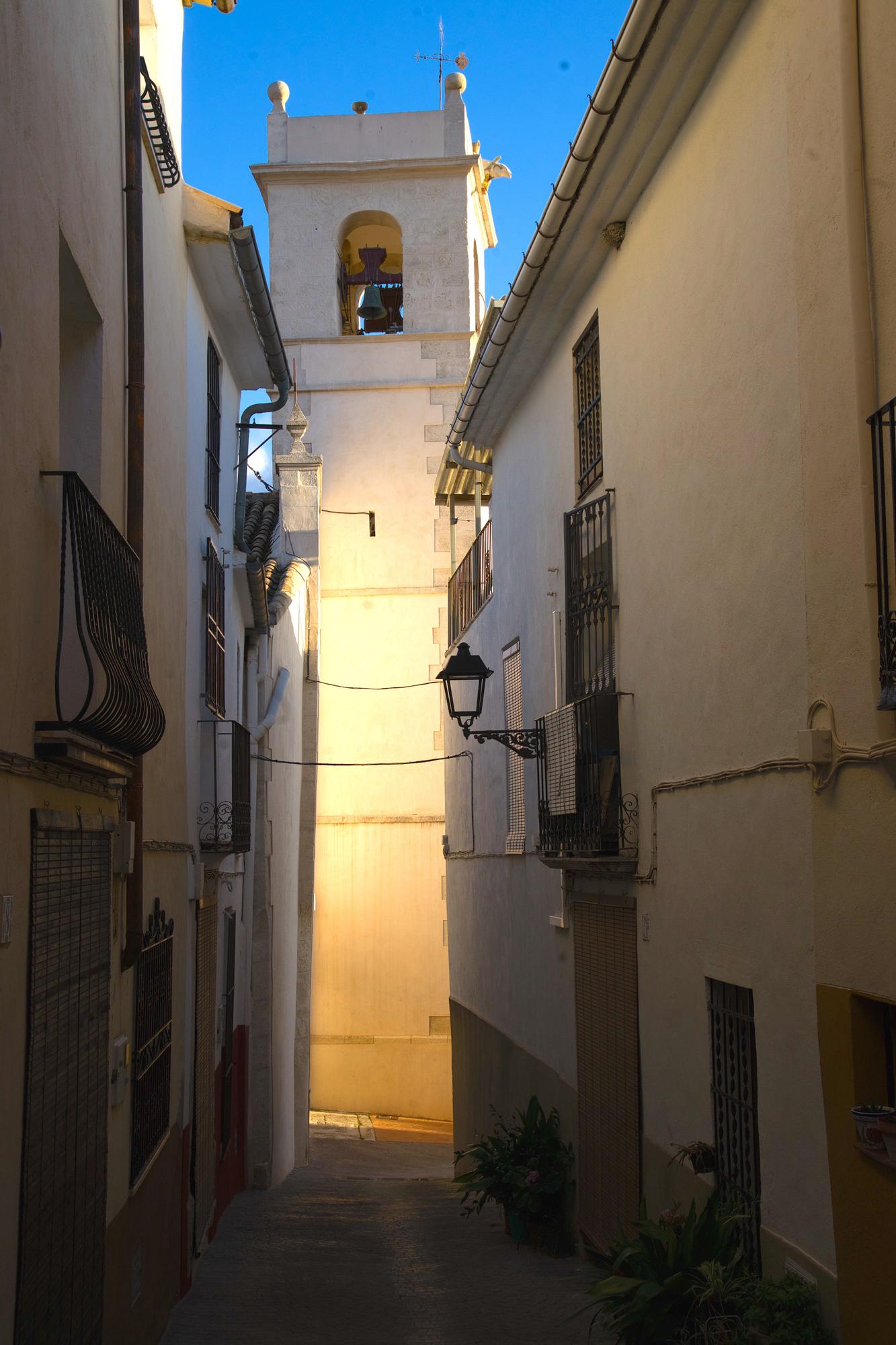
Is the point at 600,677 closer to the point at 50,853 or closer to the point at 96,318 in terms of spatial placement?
the point at 96,318

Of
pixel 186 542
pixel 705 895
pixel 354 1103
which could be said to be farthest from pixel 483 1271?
pixel 354 1103

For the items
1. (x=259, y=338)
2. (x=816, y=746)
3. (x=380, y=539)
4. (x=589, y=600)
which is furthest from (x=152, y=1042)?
(x=380, y=539)

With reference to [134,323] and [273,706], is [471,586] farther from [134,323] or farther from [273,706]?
[134,323]

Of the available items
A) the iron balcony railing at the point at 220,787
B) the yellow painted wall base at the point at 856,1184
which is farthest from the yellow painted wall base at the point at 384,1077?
the yellow painted wall base at the point at 856,1184

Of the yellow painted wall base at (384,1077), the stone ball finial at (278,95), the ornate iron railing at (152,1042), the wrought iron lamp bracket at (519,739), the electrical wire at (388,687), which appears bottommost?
the yellow painted wall base at (384,1077)

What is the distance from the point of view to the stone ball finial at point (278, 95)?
79.4 ft

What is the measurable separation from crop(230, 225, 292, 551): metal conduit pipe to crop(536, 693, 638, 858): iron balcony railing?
4048mm

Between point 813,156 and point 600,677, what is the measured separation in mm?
4660

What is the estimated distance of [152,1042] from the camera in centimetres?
849

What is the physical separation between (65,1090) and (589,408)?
6461 mm

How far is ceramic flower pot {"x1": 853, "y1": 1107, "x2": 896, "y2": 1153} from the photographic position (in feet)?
16.8

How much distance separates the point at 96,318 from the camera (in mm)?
7023

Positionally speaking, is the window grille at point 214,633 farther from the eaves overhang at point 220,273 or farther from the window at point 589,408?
the window at point 589,408

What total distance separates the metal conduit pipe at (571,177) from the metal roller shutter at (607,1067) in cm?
459
